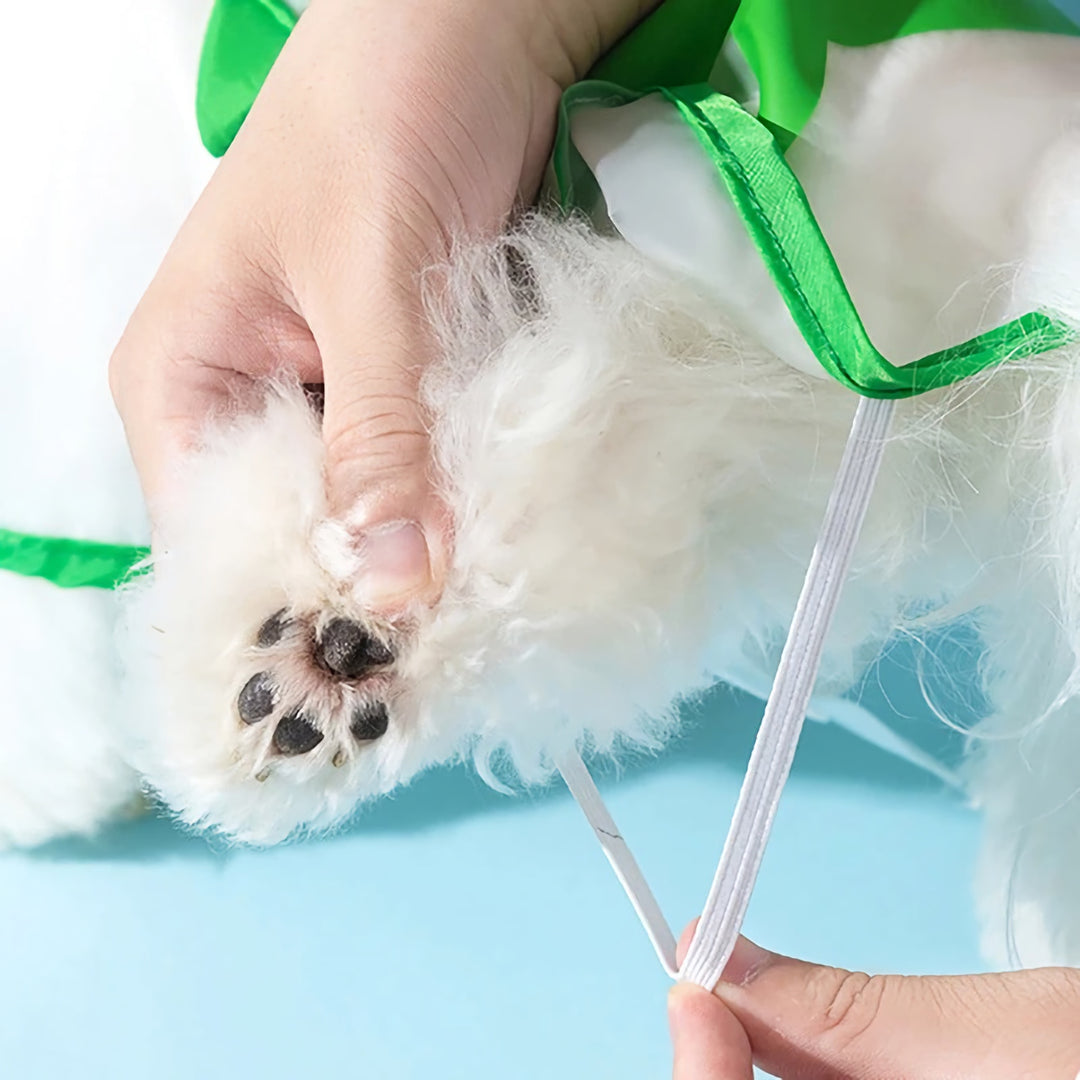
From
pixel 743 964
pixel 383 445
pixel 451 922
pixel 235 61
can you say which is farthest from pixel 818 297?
pixel 451 922

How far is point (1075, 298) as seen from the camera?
0.44m

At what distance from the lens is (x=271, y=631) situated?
46 cm

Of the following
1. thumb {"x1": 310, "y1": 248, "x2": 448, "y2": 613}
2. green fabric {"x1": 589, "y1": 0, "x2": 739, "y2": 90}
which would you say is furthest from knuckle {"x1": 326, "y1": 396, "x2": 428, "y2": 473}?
green fabric {"x1": 589, "y1": 0, "x2": 739, "y2": 90}

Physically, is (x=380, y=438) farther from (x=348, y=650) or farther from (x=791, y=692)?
(x=791, y=692)

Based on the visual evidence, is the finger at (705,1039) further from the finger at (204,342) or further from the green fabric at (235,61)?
the green fabric at (235,61)

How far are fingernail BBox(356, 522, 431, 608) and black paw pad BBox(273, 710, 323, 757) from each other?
5 cm

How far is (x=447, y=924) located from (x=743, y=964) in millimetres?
367

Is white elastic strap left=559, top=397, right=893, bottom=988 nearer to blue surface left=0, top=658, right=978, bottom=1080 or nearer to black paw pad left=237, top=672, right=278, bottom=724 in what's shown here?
black paw pad left=237, top=672, right=278, bottom=724

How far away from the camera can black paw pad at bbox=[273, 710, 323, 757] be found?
1.48 ft

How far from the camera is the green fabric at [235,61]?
70 centimetres

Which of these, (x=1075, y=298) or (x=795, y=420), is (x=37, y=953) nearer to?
(x=795, y=420)

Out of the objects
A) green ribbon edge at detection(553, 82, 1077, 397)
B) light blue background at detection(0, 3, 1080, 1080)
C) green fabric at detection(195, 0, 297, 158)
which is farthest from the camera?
light blue background at detection(0, 3, 1080, 1080)

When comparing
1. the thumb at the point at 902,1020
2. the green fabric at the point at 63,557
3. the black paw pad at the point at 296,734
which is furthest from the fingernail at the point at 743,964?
the green fabric at the point at 63,557

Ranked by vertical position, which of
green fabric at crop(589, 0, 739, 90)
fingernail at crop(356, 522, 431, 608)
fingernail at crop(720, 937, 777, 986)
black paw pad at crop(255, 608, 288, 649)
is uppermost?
green fabric at crop(589, 0, 739, 90)
